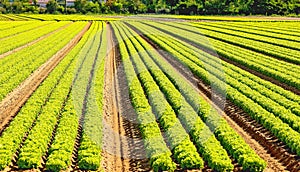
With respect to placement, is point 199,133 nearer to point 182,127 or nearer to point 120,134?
point 182,127

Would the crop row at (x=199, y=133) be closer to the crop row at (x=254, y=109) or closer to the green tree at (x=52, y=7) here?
the crop row at (x=254, y=109)

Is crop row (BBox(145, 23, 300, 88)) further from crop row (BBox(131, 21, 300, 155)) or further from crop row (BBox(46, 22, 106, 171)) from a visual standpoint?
crop row (BBox(46, 22, 106, 171))

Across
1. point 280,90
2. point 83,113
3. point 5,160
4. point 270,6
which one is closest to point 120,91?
point 83,113

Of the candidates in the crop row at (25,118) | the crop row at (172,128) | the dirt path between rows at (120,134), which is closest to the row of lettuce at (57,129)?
the crop row at (25,118)

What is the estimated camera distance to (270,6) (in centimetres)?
9681

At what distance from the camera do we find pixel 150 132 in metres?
15.0

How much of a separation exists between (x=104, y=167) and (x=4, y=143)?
3.50 metres

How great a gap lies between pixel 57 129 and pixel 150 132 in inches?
138

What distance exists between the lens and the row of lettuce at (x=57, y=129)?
492 inches

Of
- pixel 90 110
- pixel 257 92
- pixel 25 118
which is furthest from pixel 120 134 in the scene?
pixel 257 92

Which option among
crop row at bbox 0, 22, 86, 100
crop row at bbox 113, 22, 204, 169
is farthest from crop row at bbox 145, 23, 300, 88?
crop row at bbox 0, 22, 86, 100

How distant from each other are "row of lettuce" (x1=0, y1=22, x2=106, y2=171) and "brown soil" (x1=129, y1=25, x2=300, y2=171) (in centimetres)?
573

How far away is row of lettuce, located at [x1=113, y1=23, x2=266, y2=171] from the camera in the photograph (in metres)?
12.6

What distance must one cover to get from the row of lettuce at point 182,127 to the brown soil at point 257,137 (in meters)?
0.91
